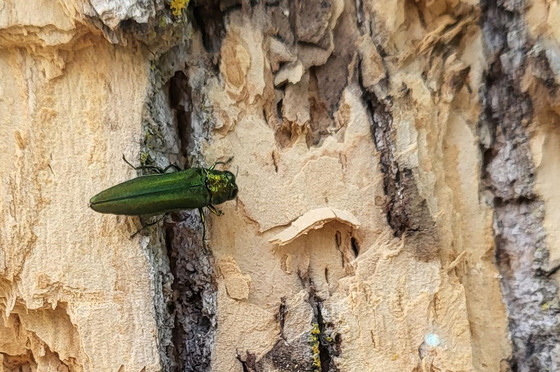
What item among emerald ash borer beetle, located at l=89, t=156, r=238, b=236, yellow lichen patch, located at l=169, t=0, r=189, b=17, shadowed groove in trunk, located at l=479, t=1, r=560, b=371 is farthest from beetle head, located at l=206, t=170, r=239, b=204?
shadowed groove in trunk, located at l=479, t=1, r=560, b=371

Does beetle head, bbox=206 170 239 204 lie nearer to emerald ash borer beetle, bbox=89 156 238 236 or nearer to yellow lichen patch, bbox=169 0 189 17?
emerald ash borer beetle, bbox=89 156 238 236

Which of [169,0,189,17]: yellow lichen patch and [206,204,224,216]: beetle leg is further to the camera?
[206,204,224,216]: beetle leg

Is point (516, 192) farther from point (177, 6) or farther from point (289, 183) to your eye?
point (177, 6)

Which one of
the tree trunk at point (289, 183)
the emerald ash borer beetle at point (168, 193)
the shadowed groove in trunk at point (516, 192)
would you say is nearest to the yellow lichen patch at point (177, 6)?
the tree trunk at point (289, 183)

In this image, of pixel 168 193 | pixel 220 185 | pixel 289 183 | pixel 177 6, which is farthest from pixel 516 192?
pixel 177 6

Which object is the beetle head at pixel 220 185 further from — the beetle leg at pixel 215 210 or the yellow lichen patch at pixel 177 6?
the yellow lichen patch at pixel 177 6
